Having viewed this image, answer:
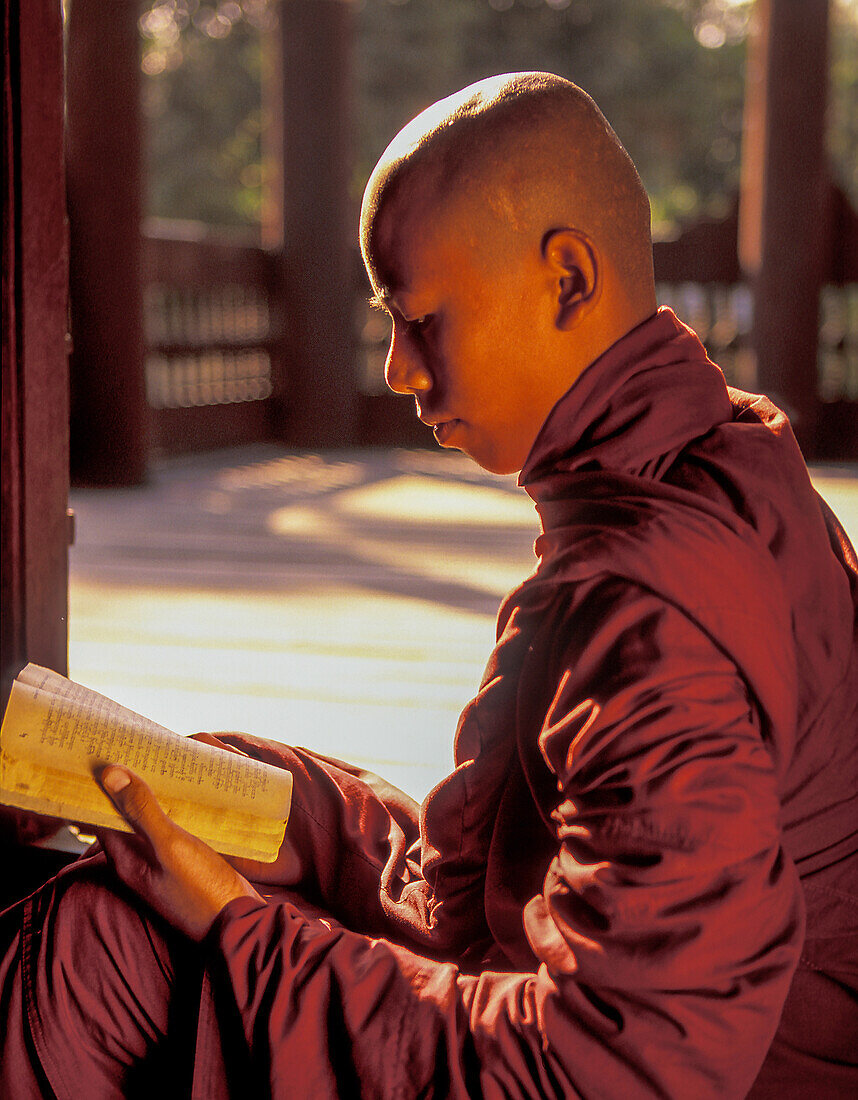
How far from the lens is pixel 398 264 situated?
923mm

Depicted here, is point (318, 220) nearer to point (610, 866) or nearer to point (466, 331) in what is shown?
point (466, 331)

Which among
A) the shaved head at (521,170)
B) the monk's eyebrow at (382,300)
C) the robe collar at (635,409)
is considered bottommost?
the robe collar at (635,409)

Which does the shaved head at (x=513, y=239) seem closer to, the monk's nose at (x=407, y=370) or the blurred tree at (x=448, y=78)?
the monk's nose at (x=407, y=370)

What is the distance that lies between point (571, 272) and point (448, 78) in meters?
16.0

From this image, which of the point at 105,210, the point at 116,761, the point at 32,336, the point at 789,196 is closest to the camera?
the point at 116,761

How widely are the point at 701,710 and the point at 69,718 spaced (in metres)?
0.48

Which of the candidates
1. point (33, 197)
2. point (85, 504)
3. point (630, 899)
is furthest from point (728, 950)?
point (85, 504)

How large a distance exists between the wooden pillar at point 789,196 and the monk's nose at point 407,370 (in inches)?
195

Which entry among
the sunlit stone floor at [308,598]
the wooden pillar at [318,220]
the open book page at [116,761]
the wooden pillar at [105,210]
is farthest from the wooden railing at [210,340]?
the open book page at [116,761]

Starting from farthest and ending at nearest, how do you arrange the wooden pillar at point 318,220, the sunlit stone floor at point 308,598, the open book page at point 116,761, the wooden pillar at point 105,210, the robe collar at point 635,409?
1. the wooden pillar at point 318,220
2. the wooden pillar at point 105,210
3. the sunlit stone floor at point 308,598
4. the open book page at point 116,761
5. the robe collar at point 635,409

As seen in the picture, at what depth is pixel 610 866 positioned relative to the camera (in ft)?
2.52

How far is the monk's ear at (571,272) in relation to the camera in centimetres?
88

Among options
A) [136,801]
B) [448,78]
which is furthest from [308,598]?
[448,78]

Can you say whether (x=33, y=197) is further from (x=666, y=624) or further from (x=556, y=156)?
A: (x=666, y=624)
